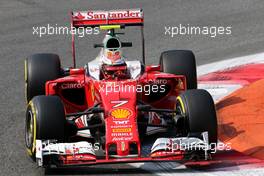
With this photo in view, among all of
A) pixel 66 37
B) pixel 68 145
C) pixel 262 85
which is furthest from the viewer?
pixel 66 37

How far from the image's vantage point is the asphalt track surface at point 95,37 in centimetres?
1339

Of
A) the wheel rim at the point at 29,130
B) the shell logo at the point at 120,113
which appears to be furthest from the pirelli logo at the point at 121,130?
the wheel rim at the point at 29,130

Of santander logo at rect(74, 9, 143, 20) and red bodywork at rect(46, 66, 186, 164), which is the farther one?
santander logo at rect(74, 9, 143, 20)

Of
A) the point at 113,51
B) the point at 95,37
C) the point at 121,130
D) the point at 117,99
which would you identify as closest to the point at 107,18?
the point at 113,51

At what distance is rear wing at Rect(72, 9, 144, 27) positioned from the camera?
11.4 m

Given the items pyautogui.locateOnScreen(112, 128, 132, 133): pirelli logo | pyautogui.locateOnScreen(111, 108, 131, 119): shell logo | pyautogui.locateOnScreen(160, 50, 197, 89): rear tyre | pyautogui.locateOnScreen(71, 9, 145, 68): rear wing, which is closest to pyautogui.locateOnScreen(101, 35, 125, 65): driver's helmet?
pyautogui.locateOnScreen(71, 9, 145, 68): rear wing

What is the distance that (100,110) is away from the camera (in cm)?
1000

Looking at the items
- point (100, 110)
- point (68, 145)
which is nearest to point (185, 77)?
Answer: point (100, 110)

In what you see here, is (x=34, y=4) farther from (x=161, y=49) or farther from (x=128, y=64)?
(x=128, y=64)

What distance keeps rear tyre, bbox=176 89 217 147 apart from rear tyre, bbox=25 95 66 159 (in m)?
1.35

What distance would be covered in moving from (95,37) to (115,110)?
741 cm

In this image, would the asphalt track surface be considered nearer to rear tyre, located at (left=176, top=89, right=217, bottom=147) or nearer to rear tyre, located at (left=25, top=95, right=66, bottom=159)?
rear tyre, located at (left=25, top=95, right=66, bottom=159)

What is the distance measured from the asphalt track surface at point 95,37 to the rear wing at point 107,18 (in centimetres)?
154

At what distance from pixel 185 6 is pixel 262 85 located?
694 cm
